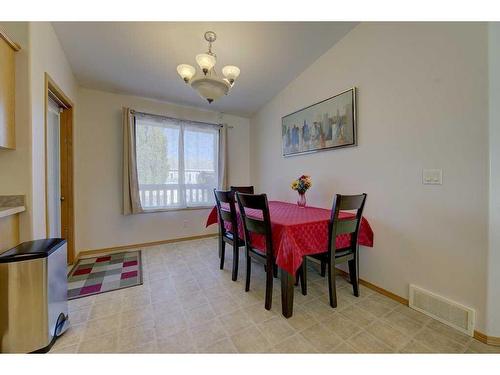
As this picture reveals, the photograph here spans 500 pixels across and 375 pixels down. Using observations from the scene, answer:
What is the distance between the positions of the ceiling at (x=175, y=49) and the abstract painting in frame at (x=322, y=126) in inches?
25.3

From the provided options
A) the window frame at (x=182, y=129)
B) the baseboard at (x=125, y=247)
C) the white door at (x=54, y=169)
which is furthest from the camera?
the window frame at (x=182, y=129)

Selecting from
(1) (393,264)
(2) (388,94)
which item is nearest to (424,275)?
(1) (393,264)

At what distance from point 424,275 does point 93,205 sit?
4.01m

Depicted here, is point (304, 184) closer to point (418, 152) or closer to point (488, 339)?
point (418, 152)

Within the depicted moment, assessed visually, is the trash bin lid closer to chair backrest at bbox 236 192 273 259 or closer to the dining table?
chair backrest at bbox 236 192 273 259

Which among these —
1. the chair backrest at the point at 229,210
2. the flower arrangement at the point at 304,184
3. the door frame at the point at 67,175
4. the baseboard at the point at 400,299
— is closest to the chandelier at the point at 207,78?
the chair backrest at the point at 229,210

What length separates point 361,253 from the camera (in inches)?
83.8

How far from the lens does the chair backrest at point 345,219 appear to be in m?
1.56

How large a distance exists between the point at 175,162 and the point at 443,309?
3.63 m

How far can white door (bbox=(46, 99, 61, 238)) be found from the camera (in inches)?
84.6

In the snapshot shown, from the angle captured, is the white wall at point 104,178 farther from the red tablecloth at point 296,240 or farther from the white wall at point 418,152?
the white wall at point 418,152

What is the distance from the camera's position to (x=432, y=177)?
5.16ft
